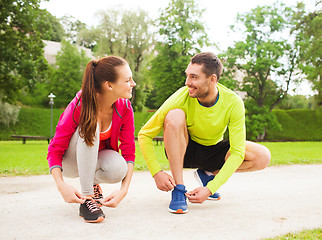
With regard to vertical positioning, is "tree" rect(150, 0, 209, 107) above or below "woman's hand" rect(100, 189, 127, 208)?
above

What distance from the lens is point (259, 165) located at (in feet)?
9.04

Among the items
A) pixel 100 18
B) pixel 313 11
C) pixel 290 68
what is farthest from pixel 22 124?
pixel 313 11

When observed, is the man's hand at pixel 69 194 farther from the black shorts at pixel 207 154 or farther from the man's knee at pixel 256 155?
the man's knee at pixel 256 155

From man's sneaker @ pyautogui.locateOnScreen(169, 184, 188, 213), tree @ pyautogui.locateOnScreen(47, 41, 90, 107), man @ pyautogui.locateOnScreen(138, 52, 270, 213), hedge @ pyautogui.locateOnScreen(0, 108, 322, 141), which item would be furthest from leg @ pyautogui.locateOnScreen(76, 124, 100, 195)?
tree @ pyautogui.locateOnScreen(47, 41, 90, 107)

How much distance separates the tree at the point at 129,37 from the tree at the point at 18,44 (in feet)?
36.3

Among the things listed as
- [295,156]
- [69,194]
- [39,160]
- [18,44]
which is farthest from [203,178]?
[18,44]

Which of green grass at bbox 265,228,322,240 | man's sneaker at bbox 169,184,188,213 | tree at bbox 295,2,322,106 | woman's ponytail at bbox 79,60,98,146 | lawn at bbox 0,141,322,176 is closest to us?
green grass at bbox 265,228,322,240

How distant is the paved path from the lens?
1971mm

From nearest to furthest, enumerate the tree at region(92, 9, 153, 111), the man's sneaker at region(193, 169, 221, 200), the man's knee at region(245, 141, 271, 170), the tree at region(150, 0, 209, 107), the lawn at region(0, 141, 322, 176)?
the man's knee at region(245, 141, 271, 170)
the man's sneaker at region(193, 169, 221, 200)
the lawn at region(0, 141, 322, 176)
the tree at region(150, 0, 209, 107)
the tree at region(92, 9, 153, 111)

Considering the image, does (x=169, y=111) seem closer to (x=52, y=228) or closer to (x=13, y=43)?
(x=52, y=228)

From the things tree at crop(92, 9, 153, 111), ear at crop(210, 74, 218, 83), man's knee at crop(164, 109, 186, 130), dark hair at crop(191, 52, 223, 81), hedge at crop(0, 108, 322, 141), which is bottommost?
hedge at crop(0, 108, 322, 141)

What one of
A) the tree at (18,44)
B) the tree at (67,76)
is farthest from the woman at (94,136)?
the tree at (67,76)

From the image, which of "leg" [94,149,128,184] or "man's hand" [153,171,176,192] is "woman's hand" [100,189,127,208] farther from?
"man's hand" [153,171,176,192]

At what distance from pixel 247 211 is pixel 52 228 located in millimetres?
1405
